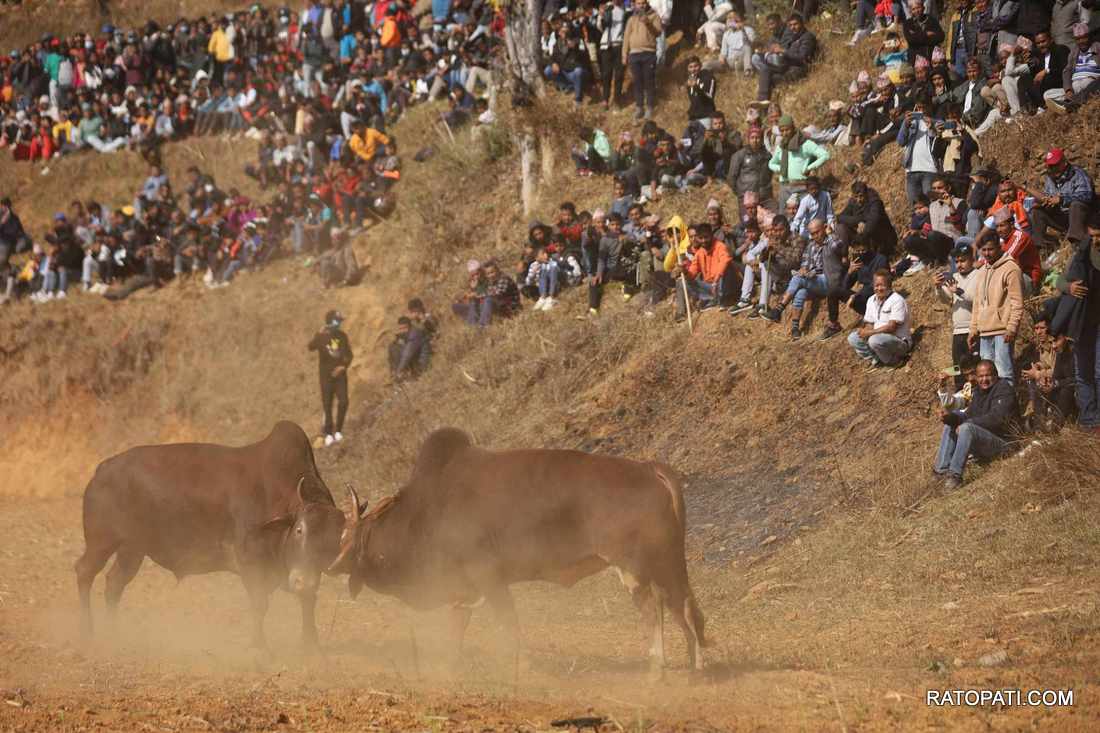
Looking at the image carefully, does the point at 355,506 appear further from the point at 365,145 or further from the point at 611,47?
the point at 365,145

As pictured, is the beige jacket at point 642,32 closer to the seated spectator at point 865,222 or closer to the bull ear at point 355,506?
the seated spectator at point 865,222

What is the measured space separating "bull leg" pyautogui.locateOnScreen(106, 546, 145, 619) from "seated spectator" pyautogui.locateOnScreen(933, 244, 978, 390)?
357 inches

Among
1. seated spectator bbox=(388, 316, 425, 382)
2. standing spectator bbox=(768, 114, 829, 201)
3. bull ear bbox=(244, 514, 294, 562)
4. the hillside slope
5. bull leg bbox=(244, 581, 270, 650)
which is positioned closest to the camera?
A: the hillside slope

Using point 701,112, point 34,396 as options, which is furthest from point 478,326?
point 34,396

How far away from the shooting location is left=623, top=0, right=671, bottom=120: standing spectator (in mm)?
24516

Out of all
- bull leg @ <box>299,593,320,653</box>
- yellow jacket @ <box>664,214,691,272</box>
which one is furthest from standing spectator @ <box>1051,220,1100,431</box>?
bull leg @ <box>299,593,320,653</box>

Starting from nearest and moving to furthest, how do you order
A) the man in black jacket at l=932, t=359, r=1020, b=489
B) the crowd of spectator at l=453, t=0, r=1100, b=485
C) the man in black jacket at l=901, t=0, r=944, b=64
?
the man in black jacket at l=932, t=359, r=1020, b=489, the crowd of spectator at l=453, t=0, r=1100, b=485, the man in black jacket at l=901, t=0, r=944, b=64

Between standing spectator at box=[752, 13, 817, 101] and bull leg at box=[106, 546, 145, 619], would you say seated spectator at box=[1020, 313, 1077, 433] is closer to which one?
bull leg at box=[106, 546, 145, 619]

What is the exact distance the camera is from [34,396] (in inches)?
1141

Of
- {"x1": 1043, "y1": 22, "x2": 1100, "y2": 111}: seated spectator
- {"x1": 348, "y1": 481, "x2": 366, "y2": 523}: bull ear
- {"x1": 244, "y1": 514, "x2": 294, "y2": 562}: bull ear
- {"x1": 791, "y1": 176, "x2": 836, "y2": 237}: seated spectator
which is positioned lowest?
{"x1": 244, "y1": 514, "x2": 294, "y2": 562}: bull ear

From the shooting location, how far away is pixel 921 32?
769 inches

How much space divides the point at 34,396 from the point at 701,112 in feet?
51.5

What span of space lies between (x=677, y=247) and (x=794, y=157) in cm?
222

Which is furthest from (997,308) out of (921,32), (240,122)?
(240,122)
